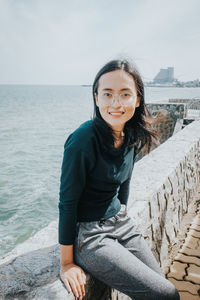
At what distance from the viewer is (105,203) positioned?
1331 millimetres

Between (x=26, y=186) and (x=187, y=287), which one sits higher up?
(x=187, y=287)

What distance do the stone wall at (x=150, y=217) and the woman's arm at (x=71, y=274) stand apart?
1.2 inches

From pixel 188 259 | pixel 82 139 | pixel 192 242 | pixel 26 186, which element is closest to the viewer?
pixel 82 139

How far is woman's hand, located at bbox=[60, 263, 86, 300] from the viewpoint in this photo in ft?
3.62

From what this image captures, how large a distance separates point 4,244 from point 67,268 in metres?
5.63

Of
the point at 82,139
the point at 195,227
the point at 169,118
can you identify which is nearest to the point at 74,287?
the point at 82,139

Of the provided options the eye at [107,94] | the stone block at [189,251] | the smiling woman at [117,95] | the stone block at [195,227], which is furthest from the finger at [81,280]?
the stone block at [195,227]

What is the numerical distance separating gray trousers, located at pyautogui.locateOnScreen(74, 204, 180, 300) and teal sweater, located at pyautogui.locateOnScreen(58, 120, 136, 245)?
0.06m

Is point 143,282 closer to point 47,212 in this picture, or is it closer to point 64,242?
point 64,242

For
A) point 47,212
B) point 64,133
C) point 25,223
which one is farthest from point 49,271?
point 64,133

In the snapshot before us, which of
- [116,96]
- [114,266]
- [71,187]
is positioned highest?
[116,96]

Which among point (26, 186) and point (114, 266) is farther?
point (26, 186)

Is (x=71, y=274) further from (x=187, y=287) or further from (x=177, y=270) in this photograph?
(x=177, y=270)

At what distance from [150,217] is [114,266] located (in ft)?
2.63
